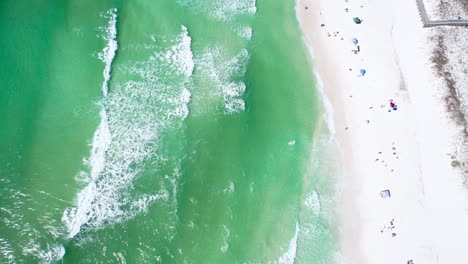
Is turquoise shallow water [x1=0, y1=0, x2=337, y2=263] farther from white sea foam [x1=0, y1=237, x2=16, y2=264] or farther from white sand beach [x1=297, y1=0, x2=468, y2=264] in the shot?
white sand beach [x1=297, y1=0, x2=468, y2=264]

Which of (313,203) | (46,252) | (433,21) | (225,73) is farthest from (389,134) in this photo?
(46,252)

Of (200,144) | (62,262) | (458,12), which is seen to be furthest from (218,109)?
(458,12)

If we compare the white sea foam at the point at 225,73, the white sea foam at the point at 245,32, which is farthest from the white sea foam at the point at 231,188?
the white sea foam at the point at 245,32

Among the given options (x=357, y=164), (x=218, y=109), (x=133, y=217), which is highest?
(x=218, y=109)

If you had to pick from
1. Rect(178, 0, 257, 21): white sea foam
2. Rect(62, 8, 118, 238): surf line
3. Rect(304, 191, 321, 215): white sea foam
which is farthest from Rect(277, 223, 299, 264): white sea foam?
Rect(178, 0, 257, 21): white sea foam

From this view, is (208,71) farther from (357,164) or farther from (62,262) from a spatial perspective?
(62,262)

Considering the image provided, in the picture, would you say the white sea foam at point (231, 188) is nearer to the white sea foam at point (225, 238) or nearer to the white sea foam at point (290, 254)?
the white sea foam at point (225, 238)
